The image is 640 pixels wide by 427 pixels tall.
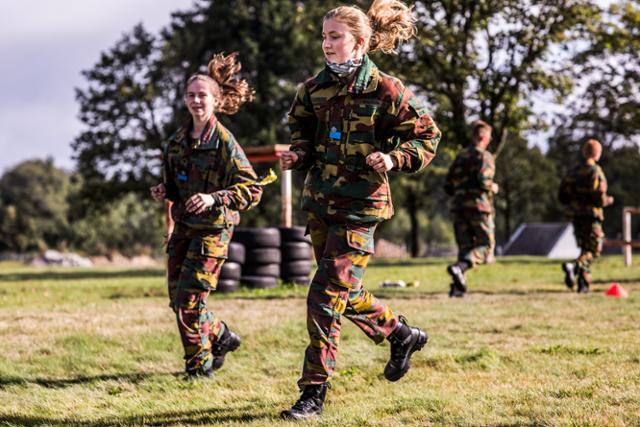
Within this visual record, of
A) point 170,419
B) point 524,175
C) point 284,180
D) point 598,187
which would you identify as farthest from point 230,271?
point 524,175

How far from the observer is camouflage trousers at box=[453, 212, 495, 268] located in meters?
10.9

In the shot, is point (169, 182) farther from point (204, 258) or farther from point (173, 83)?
point (173, 83)

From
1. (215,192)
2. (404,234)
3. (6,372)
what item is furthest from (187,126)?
(404,234)

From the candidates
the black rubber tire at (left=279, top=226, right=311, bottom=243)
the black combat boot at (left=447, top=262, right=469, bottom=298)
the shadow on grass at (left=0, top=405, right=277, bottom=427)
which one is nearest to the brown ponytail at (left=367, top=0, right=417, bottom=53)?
the shadow on grass at (left=0, top=405, right=277, bottom=427)

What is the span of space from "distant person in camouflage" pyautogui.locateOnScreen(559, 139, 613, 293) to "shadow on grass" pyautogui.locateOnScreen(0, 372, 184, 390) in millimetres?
7654

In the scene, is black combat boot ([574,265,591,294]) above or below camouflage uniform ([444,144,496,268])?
below

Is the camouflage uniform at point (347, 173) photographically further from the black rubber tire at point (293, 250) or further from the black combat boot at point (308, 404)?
the black rubber tire at point (293, 250)

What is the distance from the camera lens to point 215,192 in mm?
5352

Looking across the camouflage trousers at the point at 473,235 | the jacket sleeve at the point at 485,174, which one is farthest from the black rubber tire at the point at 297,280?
the jacket sleeve at the point at 485,174

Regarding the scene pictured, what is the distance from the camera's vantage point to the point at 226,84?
596 cm

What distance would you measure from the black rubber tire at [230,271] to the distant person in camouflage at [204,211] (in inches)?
249

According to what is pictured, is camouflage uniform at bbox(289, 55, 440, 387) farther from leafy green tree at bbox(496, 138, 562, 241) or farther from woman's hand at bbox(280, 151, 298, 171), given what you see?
leafy green tree at bbox(496, 138, 562, 241)

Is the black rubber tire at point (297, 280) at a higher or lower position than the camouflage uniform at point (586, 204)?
lower

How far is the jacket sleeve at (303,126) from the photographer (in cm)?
443
